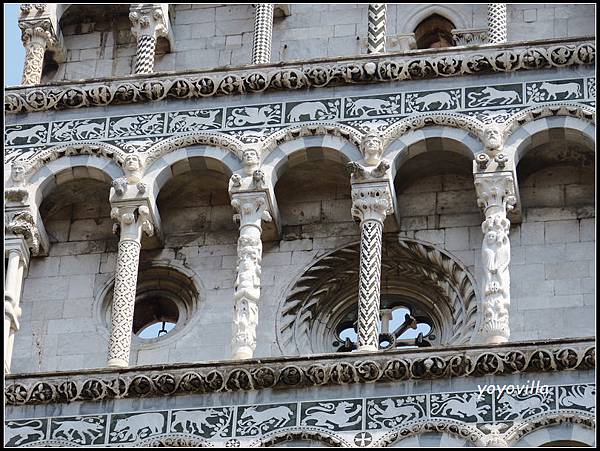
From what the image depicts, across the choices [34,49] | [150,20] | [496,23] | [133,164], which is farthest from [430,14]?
[34,49]

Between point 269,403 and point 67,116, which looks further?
point 67,116

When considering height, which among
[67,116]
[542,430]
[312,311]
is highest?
[67,116]

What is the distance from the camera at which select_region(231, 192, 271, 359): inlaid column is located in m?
20.1

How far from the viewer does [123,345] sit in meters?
20.3

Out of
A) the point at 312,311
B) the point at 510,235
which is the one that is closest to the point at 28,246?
the point at 312,311

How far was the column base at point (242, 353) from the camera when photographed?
65.6ft

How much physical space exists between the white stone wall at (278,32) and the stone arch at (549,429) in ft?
12.6

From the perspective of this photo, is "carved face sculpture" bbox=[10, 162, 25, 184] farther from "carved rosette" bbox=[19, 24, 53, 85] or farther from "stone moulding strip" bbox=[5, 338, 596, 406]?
"stone moulding strip" bbox=[5, 338, 596, 406]

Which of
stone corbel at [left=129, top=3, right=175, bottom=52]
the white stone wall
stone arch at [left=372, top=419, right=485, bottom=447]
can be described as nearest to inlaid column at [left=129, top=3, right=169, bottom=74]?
stone corbel at [left=129, top=3, right=175, bottom=52]

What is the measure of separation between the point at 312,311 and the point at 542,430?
7.79 ft

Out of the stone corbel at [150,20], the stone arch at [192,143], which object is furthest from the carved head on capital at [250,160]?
the stone corbel at [150,20]

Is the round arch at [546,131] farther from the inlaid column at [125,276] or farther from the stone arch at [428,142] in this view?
the inlaid column at [125,276]

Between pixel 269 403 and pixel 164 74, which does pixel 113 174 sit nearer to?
pixel 164 74

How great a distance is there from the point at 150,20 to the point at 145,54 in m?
0.33
